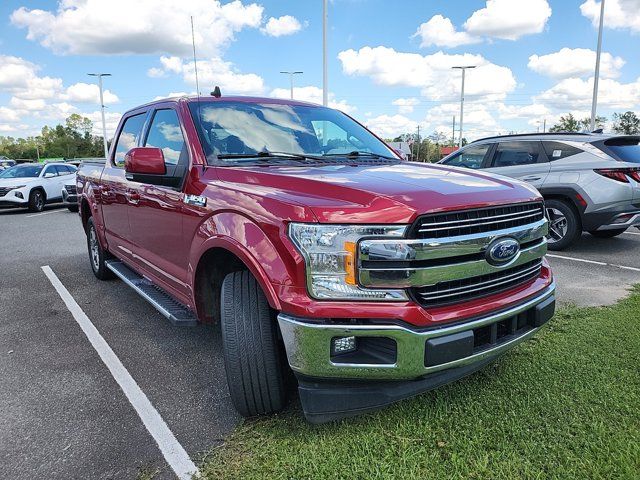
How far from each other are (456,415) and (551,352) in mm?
1184

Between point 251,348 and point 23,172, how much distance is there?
16.7 m

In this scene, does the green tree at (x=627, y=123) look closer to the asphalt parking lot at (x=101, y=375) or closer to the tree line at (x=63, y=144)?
the asphalt parking lot at (x=101, y=375)

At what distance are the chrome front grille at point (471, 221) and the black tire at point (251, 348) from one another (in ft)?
2.94

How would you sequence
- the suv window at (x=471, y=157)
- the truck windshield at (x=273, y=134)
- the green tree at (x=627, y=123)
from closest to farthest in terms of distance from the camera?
the truck windshield at (x=273, y=134) < the suv window at (x=471, y=157) < the green tree at (x=627, y=123)

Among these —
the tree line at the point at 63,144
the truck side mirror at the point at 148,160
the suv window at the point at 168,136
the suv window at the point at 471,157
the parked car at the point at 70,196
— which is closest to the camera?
the truck side mirror at the point at 148,160

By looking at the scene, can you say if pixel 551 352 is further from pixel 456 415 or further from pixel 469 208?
pixel 469 208

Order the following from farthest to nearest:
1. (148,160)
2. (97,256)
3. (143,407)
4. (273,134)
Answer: (97,256) < (273,134) < (148,160) < (143,407)

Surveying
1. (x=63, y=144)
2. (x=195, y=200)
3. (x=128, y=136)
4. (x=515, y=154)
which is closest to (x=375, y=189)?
(x=195, y=200)

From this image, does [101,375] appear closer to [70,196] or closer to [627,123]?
[70,196]

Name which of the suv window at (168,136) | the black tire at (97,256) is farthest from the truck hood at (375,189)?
the black tire at (97,256)

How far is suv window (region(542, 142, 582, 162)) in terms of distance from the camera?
7.04m

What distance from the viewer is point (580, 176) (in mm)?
6875

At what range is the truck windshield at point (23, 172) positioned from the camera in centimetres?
1572

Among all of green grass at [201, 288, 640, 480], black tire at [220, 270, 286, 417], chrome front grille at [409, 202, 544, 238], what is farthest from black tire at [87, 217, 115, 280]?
chrome front grille at [409, 202, 544, 238]
